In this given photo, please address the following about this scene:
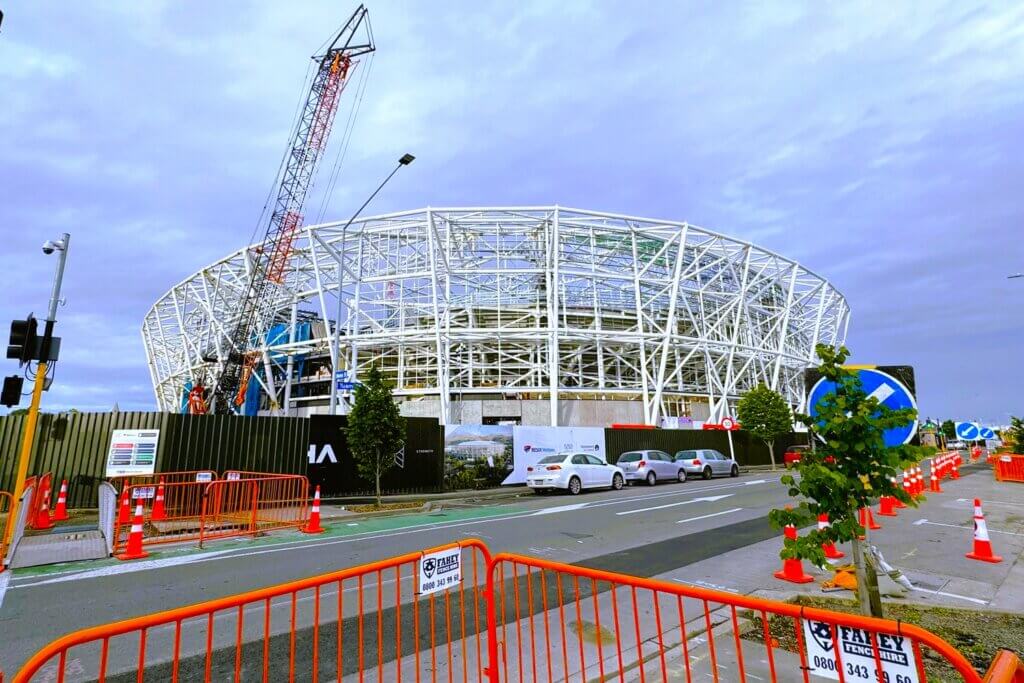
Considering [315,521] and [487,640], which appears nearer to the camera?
[487,640]

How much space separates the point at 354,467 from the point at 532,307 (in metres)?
27.2

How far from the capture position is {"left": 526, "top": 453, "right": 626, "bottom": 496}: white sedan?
18297 millimetres

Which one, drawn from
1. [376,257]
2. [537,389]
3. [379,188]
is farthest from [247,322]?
[379,188]

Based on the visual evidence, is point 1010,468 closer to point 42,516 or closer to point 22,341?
point 22,341

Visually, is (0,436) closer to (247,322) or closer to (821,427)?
(821,427)

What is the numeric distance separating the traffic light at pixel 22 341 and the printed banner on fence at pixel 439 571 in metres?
8.66

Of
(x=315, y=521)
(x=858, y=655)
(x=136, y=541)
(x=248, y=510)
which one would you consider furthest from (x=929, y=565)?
(x=248, y=510)

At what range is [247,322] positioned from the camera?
138 ft

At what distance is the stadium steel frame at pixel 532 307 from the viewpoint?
37812 millimetres

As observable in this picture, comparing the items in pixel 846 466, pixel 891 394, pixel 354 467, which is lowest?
pixel 354 467

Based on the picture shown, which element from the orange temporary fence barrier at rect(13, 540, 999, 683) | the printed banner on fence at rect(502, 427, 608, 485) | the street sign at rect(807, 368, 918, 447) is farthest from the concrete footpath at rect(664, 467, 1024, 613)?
the printed banner on fence at rect(502, 427, 608, 485)

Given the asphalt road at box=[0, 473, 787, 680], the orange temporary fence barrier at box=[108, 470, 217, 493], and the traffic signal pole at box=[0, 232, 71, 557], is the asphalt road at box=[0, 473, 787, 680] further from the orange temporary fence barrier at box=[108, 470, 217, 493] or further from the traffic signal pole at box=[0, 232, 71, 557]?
the orange temporary fence barrier at box=[108, 470, 217, 493]

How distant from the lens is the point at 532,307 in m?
43.4

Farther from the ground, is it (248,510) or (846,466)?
(846,466)
